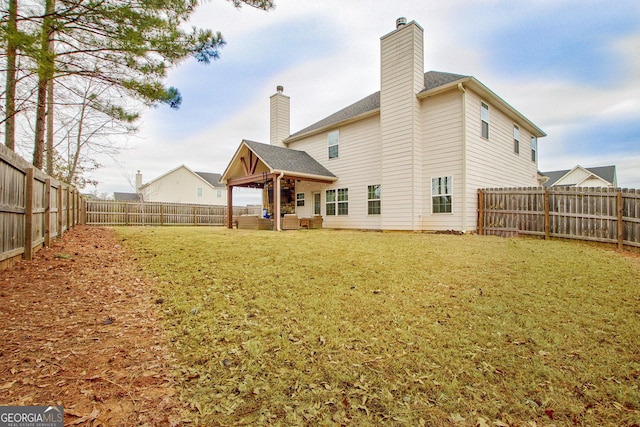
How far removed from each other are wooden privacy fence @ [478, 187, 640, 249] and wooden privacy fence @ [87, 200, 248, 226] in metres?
16.9

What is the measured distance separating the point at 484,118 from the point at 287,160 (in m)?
8.08

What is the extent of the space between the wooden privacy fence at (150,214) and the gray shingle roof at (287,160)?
8921mm

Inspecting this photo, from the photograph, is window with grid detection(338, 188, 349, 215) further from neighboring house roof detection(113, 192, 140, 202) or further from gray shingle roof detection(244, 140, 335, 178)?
neighboring house roof detection(113, 192, 140, 202)

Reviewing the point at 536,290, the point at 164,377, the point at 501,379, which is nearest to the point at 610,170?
the point at 536,290

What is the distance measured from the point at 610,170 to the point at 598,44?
2639cm

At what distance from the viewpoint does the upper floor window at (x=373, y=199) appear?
12.6 metres

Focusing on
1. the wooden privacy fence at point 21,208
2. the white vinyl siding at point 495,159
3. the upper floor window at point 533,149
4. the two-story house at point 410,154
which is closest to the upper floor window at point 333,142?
the two-story house at point 410,154

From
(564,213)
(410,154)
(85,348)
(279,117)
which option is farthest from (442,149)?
(85,348)

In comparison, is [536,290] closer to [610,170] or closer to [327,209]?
[327,209]

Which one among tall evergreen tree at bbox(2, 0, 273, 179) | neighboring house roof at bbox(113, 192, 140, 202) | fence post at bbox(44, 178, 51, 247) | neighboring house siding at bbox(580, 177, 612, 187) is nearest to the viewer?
tall evergreen tree at bbox(2, 0, 273, 179)

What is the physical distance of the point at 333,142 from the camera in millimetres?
14703

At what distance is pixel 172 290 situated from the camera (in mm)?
4176

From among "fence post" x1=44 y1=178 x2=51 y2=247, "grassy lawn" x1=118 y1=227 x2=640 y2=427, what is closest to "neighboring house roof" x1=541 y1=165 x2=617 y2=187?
"grassy lawn" x1=118 y1=227 x2=640 y2=427

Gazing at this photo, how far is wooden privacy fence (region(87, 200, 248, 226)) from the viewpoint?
17.5 meters
